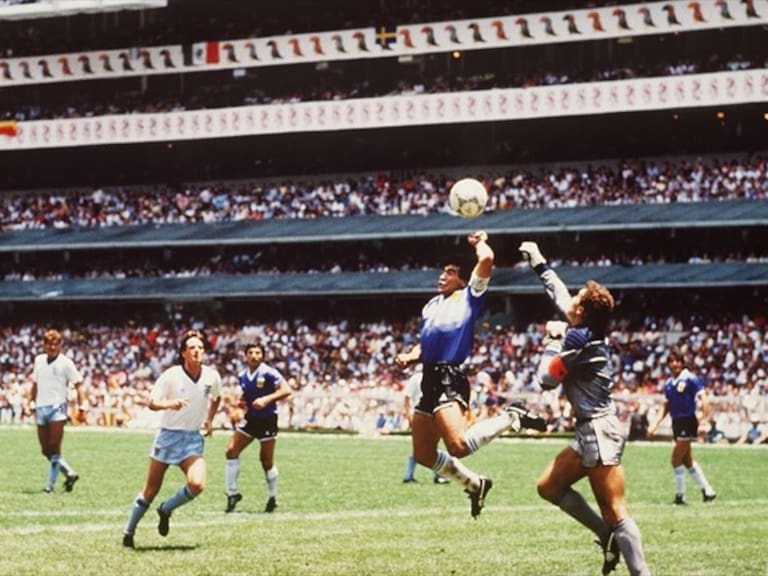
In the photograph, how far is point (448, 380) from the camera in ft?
47.3

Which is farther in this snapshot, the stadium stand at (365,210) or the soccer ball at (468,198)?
the stadium stand at (365,210)

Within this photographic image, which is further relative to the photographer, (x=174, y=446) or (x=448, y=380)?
(x=174, y=446)

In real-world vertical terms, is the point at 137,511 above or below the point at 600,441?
below

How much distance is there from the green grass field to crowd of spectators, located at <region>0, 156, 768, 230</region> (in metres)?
27.5

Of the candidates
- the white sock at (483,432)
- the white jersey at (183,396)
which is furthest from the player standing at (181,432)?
the white sock at (483,432)

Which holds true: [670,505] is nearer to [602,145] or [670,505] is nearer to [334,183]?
[602,145]

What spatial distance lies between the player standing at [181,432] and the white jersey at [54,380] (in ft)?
23.3

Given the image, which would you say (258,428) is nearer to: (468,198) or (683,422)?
(683,422)

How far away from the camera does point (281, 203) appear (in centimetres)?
6369

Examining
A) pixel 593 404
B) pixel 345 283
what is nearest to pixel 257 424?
pixel 593 404

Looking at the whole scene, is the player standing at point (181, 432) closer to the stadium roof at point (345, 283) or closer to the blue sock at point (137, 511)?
the blue sock at point (137, 511)

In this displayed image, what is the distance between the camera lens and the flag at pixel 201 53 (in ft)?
211

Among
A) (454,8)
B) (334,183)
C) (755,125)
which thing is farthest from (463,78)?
(755,125)

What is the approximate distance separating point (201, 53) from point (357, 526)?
1950 inches
